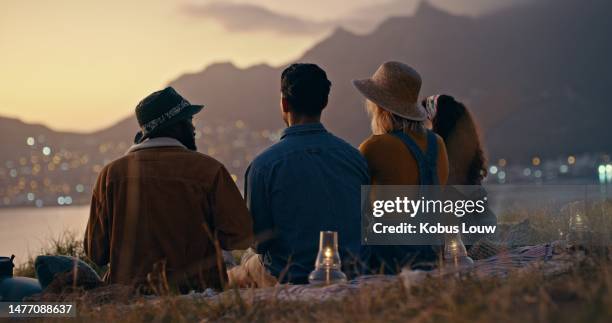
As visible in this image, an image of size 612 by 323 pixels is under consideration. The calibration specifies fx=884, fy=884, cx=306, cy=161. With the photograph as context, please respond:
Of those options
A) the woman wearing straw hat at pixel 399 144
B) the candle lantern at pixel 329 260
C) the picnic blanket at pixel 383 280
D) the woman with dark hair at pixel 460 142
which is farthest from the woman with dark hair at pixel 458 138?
the candle lantern at pixel 329 260

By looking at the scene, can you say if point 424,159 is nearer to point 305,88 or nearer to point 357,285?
point 305,88

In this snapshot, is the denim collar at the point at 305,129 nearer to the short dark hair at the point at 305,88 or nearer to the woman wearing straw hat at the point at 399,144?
the short dark hair at the point at 305,88

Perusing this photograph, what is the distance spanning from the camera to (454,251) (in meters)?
6.73

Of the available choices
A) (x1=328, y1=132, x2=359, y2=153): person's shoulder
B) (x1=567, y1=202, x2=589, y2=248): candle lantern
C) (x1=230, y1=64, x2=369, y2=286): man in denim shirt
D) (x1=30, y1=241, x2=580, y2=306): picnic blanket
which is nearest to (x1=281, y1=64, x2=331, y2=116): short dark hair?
(x1=230, y1=64, x2=369, y2=286): man in denim shirt

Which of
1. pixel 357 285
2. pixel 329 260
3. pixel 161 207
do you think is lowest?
pixel 357 285

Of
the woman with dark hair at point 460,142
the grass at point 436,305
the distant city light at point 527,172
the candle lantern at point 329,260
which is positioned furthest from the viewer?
the distant city light at point 527,172

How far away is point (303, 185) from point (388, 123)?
878 mm

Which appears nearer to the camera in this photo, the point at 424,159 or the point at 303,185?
the point at 303,185

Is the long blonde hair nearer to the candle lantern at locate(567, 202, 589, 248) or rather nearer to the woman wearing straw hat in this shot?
the woman wearing straw hat

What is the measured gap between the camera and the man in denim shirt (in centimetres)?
623

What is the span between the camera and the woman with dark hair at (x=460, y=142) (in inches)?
294

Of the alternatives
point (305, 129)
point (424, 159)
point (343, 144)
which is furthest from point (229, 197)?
point (424, 159)

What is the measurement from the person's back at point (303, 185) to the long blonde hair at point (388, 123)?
1.44 feet

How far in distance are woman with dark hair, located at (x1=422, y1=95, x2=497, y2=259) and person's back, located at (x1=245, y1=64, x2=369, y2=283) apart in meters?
1.39
